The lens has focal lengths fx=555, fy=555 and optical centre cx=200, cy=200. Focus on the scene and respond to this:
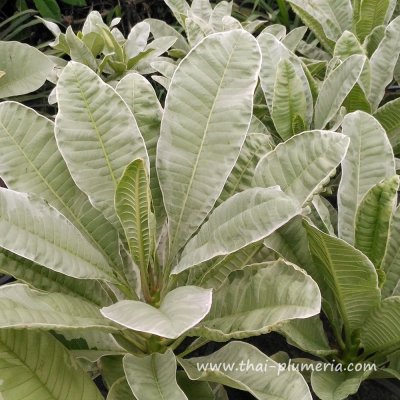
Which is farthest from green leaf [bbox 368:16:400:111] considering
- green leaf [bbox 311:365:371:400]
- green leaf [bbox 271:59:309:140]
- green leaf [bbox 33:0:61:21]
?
green leaf [bbox 33:0:61:21]

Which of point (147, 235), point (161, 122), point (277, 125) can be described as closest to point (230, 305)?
point (147, 235)

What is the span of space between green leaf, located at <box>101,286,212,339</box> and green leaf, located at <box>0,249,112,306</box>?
0.39ft

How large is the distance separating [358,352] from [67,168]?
520mm

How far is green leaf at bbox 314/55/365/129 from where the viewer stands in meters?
0.90

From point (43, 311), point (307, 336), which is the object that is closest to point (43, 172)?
point (43, 311)

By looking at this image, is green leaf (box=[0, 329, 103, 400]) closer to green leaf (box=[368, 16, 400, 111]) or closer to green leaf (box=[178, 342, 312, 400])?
green leaf (box=[178, 342, 312, 400])

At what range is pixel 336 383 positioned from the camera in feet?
2.50

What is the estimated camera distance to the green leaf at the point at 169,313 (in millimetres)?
530

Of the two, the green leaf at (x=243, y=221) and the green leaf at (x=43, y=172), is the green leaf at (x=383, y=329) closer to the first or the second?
the green leaf at (x=243, y=221)

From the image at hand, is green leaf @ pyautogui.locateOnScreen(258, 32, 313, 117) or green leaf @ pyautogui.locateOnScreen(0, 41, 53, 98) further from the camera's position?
green leaf @ pyautogui.locateOnScreen(0, 41, 53, 98)

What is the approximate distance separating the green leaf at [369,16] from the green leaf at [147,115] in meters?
0.66

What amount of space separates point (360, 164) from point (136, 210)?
35cm

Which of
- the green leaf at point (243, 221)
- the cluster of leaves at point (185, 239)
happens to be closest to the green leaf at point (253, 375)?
the cluster of leaves at point (185, 239)

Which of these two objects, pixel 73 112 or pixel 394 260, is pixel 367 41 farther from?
pixel 73 112
